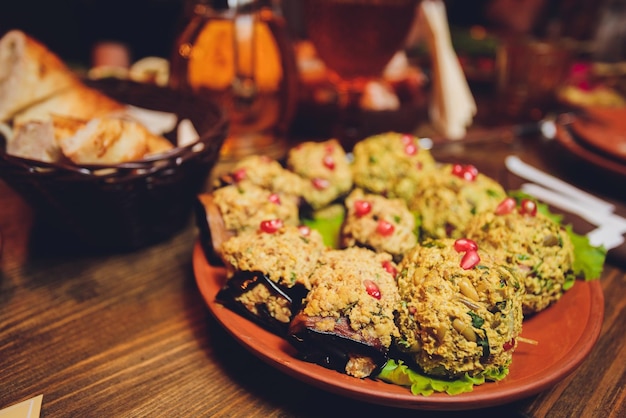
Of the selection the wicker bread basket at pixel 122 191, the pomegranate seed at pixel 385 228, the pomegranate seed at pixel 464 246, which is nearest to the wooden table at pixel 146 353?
the wicker bread basket at pixel 122 191

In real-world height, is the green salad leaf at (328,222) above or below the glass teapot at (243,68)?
below

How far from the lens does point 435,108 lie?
109 inches

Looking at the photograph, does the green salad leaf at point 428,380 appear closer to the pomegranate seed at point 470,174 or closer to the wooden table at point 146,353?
the wooden table at point 146,353

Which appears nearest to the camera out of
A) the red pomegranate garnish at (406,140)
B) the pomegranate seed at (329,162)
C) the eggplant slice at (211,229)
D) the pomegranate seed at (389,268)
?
the pomegranate seed at (389,268)

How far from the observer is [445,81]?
2.64m

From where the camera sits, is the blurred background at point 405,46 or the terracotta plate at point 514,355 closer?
the terracotta plate at point 514,355

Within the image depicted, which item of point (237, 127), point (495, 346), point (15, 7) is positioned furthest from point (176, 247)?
point (15, 7)

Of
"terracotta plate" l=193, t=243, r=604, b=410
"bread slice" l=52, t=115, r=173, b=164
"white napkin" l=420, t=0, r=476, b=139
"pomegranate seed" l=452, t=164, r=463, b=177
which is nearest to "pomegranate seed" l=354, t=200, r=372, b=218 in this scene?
"pomegranate seed" l=452, t=164, r=463, b=177

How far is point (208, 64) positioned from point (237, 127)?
34 centimetres

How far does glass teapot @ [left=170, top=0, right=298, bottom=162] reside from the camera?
227 cm

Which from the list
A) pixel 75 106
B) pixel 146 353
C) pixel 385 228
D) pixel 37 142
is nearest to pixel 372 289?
pixel 385 228

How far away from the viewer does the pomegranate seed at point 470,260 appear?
3.61 feet

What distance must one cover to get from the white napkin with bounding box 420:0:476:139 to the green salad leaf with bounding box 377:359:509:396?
1793 mm

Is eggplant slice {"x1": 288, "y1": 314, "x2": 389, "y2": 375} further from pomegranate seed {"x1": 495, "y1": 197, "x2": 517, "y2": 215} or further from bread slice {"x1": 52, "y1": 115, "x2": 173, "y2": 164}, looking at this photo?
bread slice {"x1": 52, "y1": 115, "x2": 173, "y2": 164}
